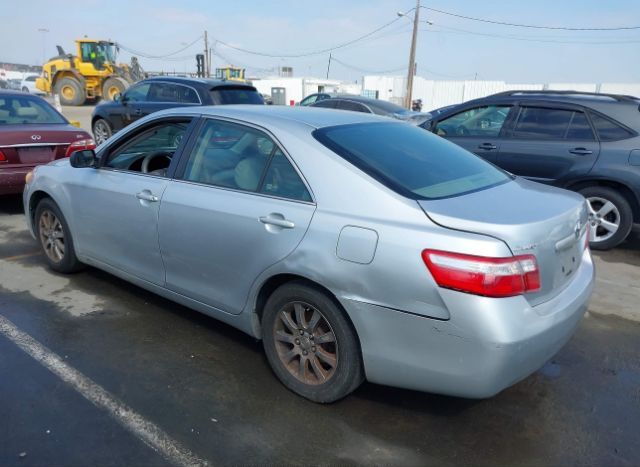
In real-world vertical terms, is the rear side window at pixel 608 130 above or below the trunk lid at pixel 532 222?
above

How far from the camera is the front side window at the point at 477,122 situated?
646cm

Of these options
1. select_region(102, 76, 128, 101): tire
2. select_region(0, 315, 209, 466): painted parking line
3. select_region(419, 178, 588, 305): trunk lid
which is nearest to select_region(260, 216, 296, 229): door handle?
select_region(419, 178, 588, 305): trunk lid

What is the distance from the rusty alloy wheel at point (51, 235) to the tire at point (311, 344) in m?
2.51

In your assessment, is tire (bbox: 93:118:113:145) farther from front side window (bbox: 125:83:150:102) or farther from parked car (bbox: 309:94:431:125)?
parked car (bbox: 309:94:431:125)

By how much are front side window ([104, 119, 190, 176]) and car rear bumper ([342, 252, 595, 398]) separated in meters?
1.97

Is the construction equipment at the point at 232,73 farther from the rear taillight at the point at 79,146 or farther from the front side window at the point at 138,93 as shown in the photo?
the rear taillight at the point at 79,146

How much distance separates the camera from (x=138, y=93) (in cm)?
1124

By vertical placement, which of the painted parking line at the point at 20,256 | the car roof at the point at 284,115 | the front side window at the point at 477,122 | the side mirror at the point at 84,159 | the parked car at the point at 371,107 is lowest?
the painted parking line at the point at 20,256

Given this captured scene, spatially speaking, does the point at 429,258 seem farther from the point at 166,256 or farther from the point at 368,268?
the point at 166,256

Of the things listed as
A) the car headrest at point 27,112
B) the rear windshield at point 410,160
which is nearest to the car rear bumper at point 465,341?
the rear windshield at point 410,160

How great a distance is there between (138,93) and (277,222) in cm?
967

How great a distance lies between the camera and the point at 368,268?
8.05 ft

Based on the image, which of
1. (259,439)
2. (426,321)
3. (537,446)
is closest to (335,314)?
(426,321)

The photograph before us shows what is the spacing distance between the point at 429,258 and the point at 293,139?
3.62 feet
